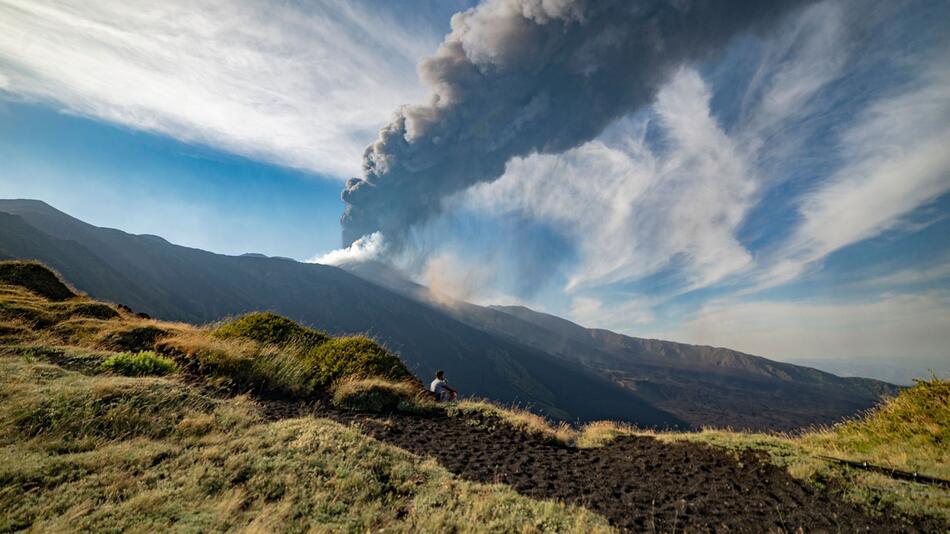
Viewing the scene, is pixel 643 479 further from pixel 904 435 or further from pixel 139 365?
pixel 139 365

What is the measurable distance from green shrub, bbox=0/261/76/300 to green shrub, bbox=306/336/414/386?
38.0 ft

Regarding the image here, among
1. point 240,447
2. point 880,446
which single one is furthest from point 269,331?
point 880,446

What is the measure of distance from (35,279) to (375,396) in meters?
16.5

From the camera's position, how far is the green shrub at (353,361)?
1211cm

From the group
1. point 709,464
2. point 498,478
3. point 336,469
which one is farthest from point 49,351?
point 709,464

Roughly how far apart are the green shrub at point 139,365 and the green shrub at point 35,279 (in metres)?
10.9

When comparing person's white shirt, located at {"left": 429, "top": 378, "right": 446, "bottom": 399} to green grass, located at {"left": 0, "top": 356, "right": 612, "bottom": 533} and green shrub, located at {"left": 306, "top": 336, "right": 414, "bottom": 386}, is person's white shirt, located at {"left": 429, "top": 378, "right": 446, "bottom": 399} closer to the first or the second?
green shrub, located at {"left": 306, "top": 336, "right": 414, "bottom": 386}

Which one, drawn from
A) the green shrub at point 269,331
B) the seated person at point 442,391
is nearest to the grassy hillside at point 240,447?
the green shrub at point 269,331

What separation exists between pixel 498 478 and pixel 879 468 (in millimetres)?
7507

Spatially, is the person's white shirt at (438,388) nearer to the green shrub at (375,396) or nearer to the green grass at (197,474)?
the green shrub at (375,396)

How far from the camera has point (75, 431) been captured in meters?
5.17

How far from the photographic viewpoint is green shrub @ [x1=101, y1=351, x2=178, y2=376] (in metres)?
8.05

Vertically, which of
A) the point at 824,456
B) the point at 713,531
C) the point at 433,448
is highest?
the point at 824,456

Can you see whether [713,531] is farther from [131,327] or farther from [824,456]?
[131,327]
